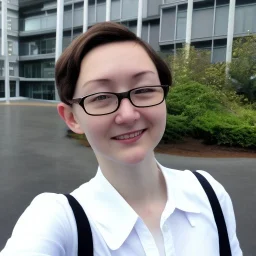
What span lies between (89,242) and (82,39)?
62 cm

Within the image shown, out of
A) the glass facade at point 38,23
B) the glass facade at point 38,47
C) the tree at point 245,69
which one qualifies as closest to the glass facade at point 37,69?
the glass facade at point 38,47

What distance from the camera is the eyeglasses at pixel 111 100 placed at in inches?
37.6

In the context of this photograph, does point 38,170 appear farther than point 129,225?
Yes

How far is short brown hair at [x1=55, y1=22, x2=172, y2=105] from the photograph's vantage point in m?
0.99

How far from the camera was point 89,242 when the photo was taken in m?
0.91

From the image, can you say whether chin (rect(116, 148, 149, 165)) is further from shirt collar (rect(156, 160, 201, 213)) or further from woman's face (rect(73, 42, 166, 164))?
shirt collar (rect(156, 160, 201, 213))

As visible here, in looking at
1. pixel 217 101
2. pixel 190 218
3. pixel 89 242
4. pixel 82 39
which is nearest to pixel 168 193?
pixel 190 218

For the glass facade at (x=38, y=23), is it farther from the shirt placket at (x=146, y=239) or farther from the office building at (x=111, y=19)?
the shirt placket at (x=146, y=239)

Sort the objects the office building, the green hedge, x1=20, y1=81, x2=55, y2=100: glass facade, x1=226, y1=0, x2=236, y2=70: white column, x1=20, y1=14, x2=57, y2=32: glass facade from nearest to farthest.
→ the green hedge
x1=226, y1=0, x2=236, y2=70: white column
the office building
x1=20, y1=14, x2=57, y2=32: glass facade
x1=20, y1=81, x2=55, y2=100: glass facade

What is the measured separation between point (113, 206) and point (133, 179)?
0.39ft

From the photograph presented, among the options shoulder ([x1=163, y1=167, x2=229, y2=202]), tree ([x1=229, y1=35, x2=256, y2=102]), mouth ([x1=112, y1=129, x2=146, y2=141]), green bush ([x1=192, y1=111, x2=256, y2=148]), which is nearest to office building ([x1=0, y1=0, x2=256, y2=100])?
tree ([x1=229, y1=35, x2=256, y2=102])

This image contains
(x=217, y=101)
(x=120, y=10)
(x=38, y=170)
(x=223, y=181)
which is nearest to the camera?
(x=223, y=181)

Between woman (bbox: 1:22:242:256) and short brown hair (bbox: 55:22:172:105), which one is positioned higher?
short brown hair (bbox: 55:22:172:105)

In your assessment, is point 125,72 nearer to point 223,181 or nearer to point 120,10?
point 223,181
